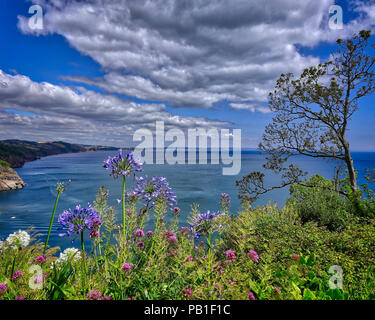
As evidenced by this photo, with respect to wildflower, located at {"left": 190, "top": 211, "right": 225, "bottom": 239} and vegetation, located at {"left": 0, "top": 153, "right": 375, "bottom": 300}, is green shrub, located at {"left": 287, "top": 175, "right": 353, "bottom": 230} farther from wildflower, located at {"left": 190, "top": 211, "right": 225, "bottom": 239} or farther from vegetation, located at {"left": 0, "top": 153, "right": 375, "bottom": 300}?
wildflower, located at {"left": 190, "top": 211, "right": 225, "bottom": 239}

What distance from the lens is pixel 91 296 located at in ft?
5.70

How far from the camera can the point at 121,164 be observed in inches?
99.6

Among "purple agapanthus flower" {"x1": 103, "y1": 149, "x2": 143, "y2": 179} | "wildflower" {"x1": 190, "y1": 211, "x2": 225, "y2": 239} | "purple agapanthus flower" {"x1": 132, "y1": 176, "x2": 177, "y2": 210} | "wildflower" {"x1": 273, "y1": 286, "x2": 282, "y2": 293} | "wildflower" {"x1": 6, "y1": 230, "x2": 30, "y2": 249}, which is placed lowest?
"wildflower" {"x1": 273, "y1": 286, "x2": 282, "y2": 293}

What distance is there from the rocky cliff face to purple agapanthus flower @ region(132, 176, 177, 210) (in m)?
22.5

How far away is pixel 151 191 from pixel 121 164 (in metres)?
0.71

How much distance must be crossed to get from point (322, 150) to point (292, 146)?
3.67 feet

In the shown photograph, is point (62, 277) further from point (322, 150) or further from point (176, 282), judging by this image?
point (322, 150)

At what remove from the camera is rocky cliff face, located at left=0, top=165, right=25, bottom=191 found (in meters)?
19.9

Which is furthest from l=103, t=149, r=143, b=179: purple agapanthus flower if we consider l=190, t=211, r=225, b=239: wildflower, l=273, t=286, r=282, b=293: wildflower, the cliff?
the cliff

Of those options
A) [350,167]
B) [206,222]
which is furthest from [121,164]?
[350,167]

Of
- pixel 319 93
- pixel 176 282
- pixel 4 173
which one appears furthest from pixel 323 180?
pixel 4 173

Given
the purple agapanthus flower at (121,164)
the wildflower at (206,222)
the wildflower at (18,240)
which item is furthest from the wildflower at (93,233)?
the wildflower at (18,240)

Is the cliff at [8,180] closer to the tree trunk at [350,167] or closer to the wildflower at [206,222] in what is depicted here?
the wildflower at [206,222]

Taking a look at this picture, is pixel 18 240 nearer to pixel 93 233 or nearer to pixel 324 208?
pixel 93 233
